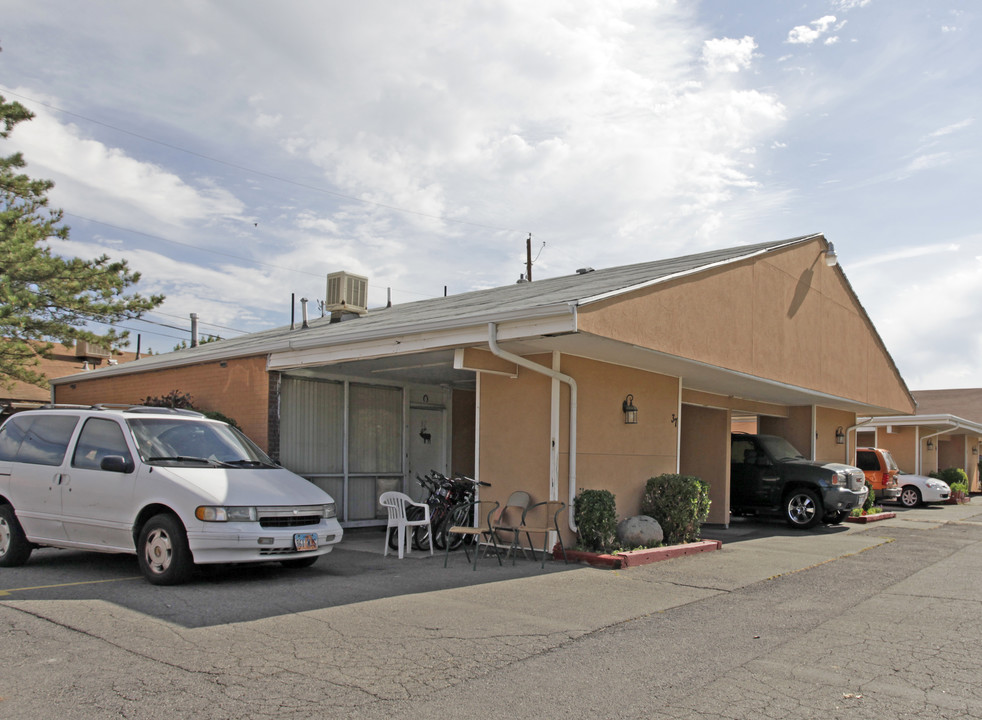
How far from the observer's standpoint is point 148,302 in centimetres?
2086

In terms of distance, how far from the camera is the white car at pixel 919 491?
2359cm

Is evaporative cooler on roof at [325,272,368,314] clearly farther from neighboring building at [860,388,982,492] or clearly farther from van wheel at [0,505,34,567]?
neighboring building at [860,388,982,492]

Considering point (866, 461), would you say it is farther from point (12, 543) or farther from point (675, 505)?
point (12, 543)

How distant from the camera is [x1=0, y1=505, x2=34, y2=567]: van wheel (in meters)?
8.21

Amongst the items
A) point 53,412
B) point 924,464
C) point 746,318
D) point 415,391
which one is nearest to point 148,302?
point 415,391

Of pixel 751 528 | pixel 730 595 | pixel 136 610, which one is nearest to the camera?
pixel 136 610

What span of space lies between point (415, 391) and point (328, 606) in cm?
753

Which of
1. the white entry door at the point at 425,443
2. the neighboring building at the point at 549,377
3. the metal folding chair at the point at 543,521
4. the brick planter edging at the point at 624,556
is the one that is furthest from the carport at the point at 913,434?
the metal folding chair at the point at 543,521

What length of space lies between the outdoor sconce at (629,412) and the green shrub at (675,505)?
1020 millimetres

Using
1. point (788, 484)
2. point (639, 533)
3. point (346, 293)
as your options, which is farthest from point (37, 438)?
point (788, 484)

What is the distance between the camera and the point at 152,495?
7473 mm

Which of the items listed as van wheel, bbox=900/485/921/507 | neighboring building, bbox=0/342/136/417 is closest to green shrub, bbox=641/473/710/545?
van wheel, bbox=900/485/921/507

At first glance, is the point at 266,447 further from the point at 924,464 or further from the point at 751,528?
the point at 924,464

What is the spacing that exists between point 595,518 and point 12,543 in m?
6.57
